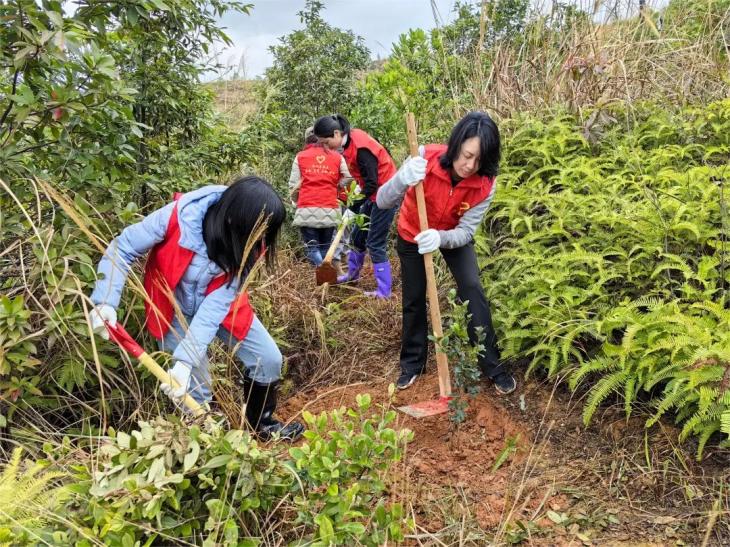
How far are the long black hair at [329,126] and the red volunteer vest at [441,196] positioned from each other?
182 cm

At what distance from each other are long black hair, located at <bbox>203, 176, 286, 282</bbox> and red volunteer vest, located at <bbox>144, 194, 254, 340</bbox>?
133 mm

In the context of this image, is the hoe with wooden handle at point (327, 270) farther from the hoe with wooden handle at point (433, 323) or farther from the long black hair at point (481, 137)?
the long black hair at point (481, 137)

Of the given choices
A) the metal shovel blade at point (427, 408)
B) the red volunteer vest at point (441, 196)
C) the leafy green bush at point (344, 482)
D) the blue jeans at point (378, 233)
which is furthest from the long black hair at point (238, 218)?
the blue jeans at point (378, 233)

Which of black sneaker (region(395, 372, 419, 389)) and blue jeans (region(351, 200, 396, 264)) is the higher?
blue jeans (region(351, 200, 396, 264))

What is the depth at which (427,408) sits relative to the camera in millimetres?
3465

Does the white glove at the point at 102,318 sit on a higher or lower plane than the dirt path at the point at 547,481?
higher

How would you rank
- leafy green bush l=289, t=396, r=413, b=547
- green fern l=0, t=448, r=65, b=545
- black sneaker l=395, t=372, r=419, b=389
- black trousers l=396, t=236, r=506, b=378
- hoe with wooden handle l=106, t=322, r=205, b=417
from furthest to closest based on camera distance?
black sneaker l=395, t=372, r=419, b=389
black trousers l=396, t=236, r=506, b=378
hoe with wooden handle l=106, t=322, r=205, b=417
leafy green bush l=289, t=396, r=413, b=547
green fern l=0, t=448, r=65, b=545

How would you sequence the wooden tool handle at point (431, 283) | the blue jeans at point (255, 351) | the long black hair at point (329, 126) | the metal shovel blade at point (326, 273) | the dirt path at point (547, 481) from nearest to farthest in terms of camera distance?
the dirt path at point (547, 481)
the blue jeans at point (255, 351)
the wooden tool handle at point (431, 283)
the metal shovel blade at point (326, 273)
the long black hair at point (329, 126)

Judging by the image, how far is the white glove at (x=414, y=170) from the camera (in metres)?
3.34

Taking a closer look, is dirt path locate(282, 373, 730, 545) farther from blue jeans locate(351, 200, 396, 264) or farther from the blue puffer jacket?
blue jeans locate(351, 200, 396, 264)

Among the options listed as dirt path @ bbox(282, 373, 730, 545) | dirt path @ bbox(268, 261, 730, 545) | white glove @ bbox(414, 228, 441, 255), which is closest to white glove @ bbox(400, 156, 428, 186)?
white glove @ bbox(414, 228, 441, 255)

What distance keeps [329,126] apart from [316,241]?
3.92 feet

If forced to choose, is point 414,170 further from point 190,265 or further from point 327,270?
point 327,270

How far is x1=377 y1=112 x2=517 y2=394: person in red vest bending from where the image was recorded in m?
3.27
